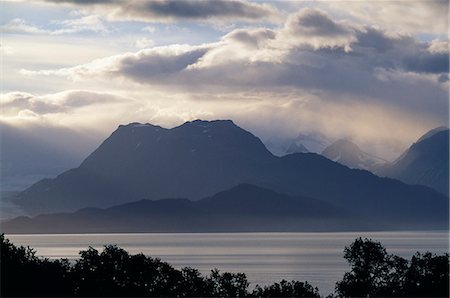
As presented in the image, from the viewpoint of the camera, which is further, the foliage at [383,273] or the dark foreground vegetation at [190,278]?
the foliage at [383,273]

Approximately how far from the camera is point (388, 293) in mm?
73125

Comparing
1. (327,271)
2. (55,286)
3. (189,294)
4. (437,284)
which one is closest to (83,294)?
(55,286)

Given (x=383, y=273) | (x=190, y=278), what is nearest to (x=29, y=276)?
(x=190, y=278)

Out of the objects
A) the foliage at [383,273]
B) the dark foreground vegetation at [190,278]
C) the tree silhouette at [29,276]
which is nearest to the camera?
the tree silhouette at [29,276]

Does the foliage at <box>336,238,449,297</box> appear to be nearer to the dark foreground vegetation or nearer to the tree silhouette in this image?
the dark foreground vegetation

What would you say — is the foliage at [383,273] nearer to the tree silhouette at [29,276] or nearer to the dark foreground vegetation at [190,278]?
the dark foreground vegetation at [190,278]

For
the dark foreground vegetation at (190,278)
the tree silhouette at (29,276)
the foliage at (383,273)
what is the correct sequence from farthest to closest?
the foliage at (383,273), the dark foreground vegetation at (190,278), the tree silhouette at (29,276)

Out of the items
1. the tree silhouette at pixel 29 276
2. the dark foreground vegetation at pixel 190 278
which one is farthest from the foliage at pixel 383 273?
the tree silhouette at pixel 29 276

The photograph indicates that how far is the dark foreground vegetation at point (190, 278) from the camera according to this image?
71.6 m

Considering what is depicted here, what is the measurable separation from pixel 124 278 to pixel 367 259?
19386mm

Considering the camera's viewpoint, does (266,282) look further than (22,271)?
Yes

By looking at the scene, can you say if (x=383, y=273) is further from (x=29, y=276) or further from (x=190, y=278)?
(x=29, y=276)

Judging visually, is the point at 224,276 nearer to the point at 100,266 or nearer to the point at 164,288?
the point at 164,288

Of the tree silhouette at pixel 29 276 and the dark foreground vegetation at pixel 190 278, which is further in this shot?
the dark foreground vegetation at pixel 190 278
